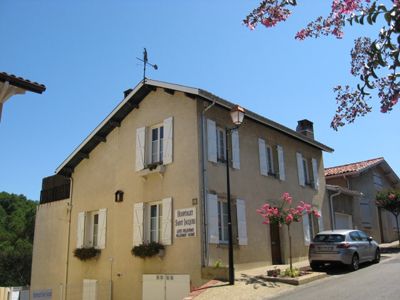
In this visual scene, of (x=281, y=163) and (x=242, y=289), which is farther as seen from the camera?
(x=281, y=163)

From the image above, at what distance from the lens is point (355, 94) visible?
12.8 ft

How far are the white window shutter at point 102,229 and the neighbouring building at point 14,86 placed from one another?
972cm

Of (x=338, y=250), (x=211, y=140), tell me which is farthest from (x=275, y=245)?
(x=211, y=140)

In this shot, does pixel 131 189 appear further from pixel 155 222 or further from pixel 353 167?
pixel 353 167

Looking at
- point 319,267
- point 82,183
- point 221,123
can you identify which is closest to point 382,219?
point 319,267

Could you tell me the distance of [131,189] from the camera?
16.3 m

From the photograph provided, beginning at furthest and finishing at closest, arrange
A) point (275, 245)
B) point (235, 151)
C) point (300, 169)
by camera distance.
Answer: point (300, 169), point (275, 245), point (235, 151)

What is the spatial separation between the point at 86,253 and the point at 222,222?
19.4 feet

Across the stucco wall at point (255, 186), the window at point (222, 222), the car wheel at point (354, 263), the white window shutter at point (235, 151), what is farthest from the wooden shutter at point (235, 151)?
the car wheel at point (354, 263)

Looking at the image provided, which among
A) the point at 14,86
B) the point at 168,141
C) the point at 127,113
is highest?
the point at 127,113

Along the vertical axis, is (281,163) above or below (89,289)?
above

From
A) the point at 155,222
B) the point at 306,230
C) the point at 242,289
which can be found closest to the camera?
the point at 242,289

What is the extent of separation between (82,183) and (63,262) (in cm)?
333

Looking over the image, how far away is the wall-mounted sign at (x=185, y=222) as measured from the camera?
45.0 feet
